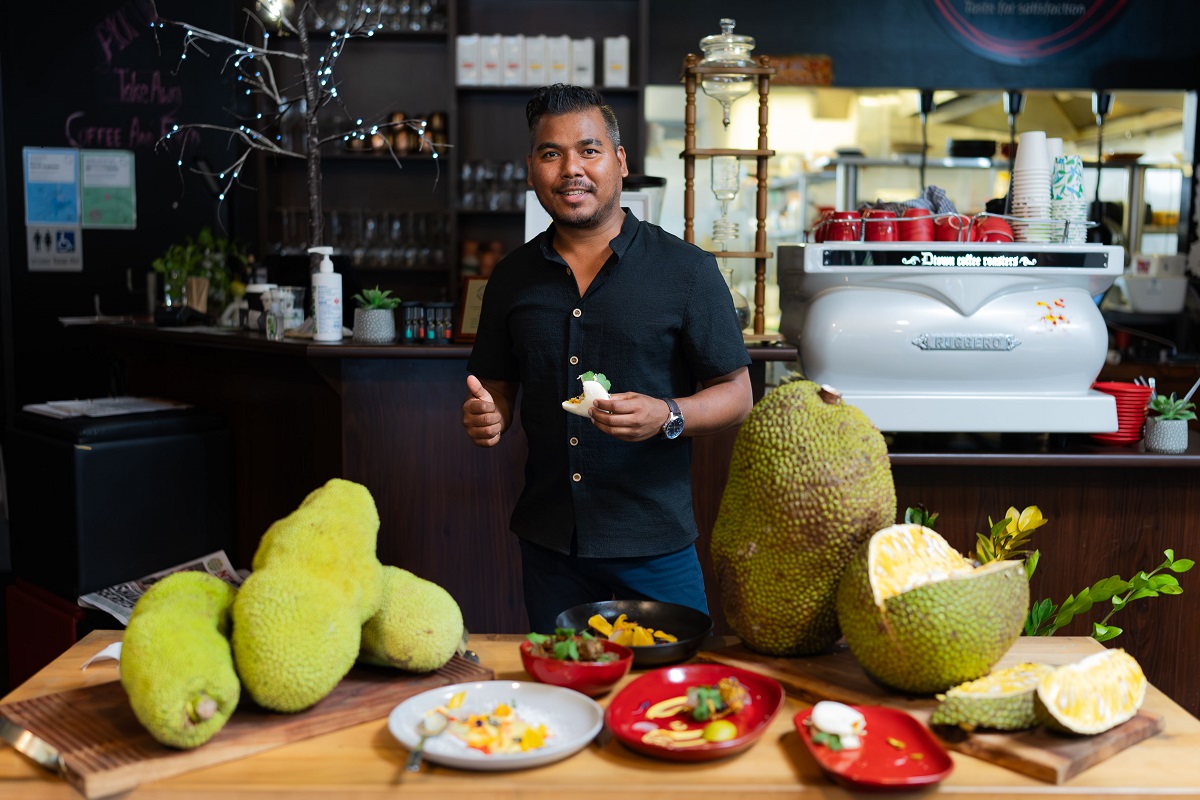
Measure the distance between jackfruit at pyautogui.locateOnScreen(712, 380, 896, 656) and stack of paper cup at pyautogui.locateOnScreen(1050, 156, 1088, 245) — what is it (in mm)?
1507

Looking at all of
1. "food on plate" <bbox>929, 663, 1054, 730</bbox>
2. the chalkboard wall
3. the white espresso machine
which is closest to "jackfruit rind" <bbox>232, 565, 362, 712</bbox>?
"food on plate" <bbox>929, 663, 1054, 730</bbox>

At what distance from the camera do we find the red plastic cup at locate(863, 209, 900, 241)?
2.54m

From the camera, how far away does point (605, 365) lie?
1.88 metres

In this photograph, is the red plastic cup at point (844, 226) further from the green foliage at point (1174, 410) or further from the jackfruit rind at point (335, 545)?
the jackfruit rind at point (335, 545)

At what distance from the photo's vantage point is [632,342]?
73.3 inches

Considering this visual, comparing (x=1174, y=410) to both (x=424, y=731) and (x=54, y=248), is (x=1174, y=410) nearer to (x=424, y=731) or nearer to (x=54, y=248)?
(x=424, y=731)

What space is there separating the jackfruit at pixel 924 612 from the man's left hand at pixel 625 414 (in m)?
0.44

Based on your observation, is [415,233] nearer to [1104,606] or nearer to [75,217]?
[75,217]

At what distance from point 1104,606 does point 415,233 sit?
12.2ft

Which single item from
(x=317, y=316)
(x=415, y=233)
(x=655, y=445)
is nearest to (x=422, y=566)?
(x=317, y=316)

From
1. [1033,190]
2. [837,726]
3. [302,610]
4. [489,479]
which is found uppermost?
[1033,190]

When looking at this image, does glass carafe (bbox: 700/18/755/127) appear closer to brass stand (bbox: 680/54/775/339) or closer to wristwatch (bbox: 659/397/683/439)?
brass stand (bbox: 680/54/775/339)

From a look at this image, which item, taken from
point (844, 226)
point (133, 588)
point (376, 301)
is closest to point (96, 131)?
point (133, 588)

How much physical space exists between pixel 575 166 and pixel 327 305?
51.3 inches
